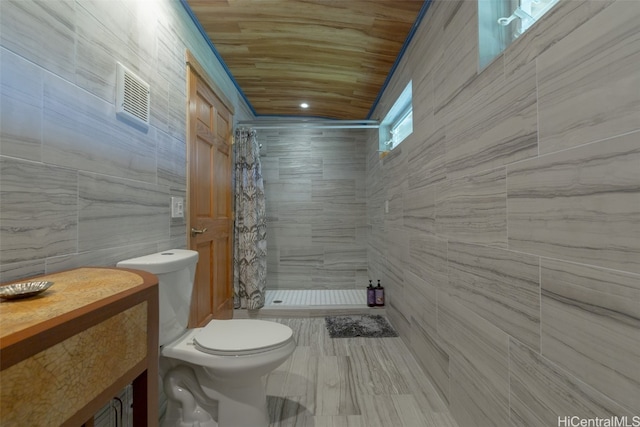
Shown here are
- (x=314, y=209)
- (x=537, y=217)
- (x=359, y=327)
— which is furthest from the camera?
(x=314, y=209)

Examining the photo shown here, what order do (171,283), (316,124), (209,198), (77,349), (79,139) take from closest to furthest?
(77,349)
(79,139)
(171,283)
(209,198)
(316,124)

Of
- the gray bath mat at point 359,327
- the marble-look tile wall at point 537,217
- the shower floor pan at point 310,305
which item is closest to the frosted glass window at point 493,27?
the marble-look tile wall at point 537,217

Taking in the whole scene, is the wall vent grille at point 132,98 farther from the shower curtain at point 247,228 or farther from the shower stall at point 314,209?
the shower stall at point 314,209

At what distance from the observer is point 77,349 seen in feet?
1.83

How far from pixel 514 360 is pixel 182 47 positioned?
2319 mm

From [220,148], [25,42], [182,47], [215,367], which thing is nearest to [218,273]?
[220,148]

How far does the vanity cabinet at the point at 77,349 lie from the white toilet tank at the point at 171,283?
0.34 meters

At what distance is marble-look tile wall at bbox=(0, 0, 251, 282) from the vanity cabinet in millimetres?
189

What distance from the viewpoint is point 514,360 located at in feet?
3.28

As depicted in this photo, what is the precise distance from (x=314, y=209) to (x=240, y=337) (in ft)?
8.61

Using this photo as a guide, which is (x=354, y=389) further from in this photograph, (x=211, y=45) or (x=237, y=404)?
(x=211, y=45)

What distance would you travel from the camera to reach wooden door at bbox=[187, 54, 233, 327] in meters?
1.97

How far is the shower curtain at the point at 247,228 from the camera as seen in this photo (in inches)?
115

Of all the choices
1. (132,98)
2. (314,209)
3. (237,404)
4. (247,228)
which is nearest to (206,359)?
(237,404)
